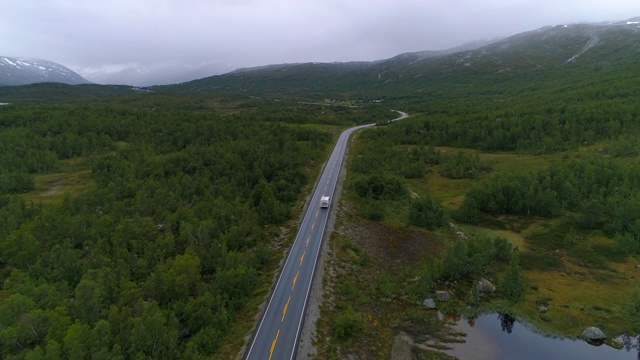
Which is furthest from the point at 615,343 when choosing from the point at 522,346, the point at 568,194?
the point at 568,194

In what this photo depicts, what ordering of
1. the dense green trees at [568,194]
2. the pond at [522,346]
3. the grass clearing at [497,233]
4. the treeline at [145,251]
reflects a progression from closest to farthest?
1. the treeline at [145,251]
2. the pond at [522,346]
3. the grass clearing at [497,233]
4. the dense green trees at [568,194]

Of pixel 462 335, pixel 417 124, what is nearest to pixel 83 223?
pixel 462 335

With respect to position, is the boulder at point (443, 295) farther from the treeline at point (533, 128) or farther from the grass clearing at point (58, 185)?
the treeline at point (533, 128)

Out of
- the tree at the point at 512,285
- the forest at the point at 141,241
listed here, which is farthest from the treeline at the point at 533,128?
the tree at the point at 512,285

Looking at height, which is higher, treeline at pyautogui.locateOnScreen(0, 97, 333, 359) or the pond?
treeline at pyautogui.locateOnScreen(0, 97, 333, 359)

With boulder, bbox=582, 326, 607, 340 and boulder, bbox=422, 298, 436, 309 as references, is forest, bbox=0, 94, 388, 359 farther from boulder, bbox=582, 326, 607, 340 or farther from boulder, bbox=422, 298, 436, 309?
boulder, bbox=582, 326, 607, 340

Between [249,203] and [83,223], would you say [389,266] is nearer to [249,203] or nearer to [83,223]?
[249,203]

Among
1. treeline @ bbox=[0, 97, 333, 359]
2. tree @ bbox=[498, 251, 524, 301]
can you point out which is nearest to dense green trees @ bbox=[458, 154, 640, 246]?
tree @ bbox=[498, 251, 524, 301]
